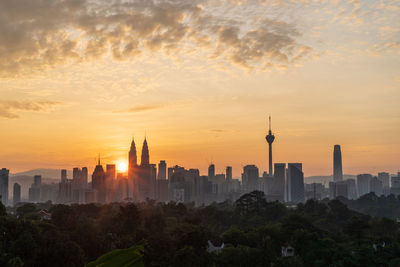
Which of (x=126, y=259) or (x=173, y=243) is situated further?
(x=173, y=243)

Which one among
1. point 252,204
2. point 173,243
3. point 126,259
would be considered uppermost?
point 126,259

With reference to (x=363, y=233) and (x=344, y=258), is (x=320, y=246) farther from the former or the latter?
(x=363, y=233)

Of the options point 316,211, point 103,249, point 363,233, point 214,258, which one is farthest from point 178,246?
point 316,211

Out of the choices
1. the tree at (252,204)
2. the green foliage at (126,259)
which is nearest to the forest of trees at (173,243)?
the green foliage at (126,259)

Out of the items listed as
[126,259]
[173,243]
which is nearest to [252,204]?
[173,243]

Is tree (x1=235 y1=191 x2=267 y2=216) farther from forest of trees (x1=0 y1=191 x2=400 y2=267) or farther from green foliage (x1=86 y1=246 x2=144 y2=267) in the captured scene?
green foliage (x1=86 y1=246 x2=144 y2=267)

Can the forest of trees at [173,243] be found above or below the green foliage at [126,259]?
below

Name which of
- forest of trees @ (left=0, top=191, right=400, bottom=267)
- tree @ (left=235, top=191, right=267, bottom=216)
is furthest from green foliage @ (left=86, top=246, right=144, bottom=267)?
tree @ (left=235, top=191, right=267, bottom=216)

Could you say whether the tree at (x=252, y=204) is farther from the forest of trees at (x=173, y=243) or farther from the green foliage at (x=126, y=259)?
the green foliage at (x=126, y=259)

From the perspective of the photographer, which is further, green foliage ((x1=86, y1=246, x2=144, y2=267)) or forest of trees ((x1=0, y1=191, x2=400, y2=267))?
forest of trees ((x1=0, y1=191, x2=400, y2=267))

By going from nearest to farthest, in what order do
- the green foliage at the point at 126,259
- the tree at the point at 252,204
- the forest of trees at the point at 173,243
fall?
the green foliage at the point at 126,259 < the forest of trees at the point at 173,243 < the tree at the point at 252,204

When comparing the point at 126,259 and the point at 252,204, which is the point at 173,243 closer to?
the point at 126,259

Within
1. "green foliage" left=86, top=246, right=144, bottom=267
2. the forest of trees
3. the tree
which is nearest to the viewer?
"green foliage" left=86, top=246, right=144, bottom=267
